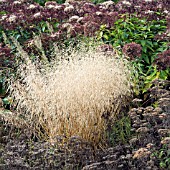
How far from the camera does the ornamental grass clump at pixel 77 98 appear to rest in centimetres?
458

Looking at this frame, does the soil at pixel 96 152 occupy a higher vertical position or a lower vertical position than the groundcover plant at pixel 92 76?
lower

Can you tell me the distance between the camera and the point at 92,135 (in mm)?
4602

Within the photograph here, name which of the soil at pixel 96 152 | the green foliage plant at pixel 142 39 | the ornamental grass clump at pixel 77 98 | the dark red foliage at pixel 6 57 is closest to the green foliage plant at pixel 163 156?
the soil at pixel 96 152

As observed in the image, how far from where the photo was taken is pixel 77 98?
15.1 feet

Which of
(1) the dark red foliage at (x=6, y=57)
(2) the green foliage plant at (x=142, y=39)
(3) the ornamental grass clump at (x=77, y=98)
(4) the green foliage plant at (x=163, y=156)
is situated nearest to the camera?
(4) the green foliage plant at (x=163, y=156)

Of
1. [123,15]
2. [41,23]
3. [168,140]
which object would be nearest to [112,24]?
[123,15]

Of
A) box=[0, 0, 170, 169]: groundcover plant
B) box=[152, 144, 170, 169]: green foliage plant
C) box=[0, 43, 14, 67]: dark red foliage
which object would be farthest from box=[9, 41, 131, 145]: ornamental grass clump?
box=[0, 43, 14, 67]: dark red foliage

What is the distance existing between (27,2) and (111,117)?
12.0 feet

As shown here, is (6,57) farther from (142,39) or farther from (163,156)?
(163,156)

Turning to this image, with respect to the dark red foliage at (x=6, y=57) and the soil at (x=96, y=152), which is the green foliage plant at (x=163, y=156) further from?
the dark red foliage at (x=6, y=57)

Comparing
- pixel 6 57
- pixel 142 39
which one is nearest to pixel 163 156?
pixel 142 39

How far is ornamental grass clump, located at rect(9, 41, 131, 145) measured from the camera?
180 inches

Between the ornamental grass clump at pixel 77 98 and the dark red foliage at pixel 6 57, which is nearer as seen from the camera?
the ornamental grass clump at pixel 77 98

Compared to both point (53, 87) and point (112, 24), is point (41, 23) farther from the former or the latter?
point (53, 87)
